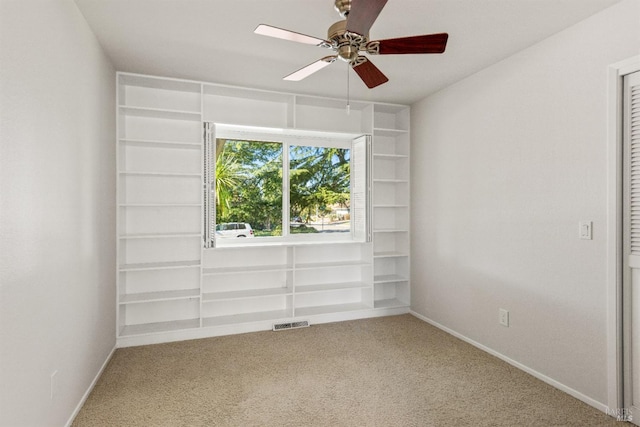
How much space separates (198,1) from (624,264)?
9.85ft

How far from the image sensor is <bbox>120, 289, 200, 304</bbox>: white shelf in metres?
3.29

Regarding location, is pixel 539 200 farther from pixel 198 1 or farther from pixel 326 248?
pixel 198 1

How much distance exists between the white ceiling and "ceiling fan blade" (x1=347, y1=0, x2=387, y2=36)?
58 centimetres

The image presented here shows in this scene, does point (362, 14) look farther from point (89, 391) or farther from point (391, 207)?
point (391, 207)

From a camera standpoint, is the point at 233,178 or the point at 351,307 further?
the point at 351,307

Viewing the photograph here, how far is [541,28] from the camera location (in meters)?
2.42

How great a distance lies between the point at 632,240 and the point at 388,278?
2.51m

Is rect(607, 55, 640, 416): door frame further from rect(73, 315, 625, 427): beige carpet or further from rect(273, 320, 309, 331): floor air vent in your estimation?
rect(273, 320, 309, 331): floor air vent

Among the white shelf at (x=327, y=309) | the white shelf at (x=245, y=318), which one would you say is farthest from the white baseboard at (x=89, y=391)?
the white shelf at (x=327, y=309)

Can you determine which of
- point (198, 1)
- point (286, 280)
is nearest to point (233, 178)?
point (286, 280)

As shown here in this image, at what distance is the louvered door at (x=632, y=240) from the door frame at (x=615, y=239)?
0.08 feet

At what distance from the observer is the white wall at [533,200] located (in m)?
2.25

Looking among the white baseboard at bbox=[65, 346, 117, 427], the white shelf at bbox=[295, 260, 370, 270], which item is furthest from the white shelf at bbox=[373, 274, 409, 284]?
the white baseboard at bbox=[65, 346, 117, 427]

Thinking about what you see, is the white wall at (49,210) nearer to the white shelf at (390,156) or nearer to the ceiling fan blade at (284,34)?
the ceiling fan blade at (284,34)
